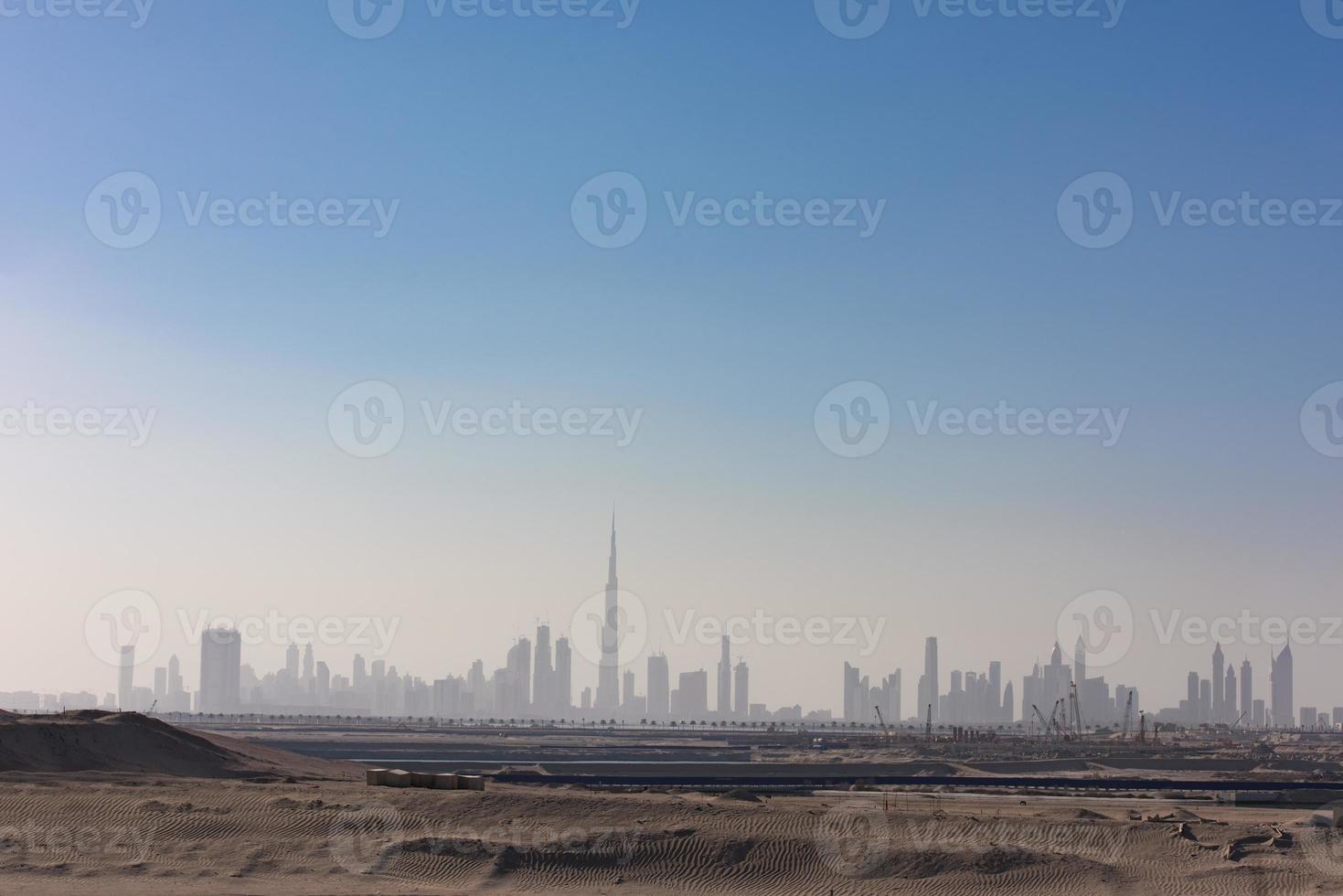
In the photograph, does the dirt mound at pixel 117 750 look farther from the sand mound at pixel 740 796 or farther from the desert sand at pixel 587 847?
the sand mound at pixel 740 796

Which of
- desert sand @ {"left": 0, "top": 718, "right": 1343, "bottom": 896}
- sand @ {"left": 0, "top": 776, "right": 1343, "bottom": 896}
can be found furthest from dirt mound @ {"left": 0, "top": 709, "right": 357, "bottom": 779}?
sand @ {"left": 0, "top": 776, "right": 1343, "bottom": 896}

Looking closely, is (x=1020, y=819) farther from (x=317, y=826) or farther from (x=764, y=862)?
(x=317, y=826)

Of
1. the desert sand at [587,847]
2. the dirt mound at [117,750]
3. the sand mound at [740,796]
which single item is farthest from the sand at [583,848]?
the dirt mound at [117,750]

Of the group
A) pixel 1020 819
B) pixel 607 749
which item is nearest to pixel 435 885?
pixel 1020 819

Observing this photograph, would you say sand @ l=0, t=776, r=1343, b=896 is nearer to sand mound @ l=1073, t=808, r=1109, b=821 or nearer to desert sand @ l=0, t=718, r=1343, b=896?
desert sand @ l=0, t=718, r=1343, b=896

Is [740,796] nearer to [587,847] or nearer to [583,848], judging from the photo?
[587,847]

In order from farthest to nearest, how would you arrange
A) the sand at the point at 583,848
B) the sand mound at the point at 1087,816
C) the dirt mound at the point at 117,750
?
the dirt mound at the point at 117,750 < the sand mound at the point at 1087,816 < the sand at the point at 583,848

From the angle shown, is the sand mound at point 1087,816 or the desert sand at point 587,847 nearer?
the desert sand at point 587,847

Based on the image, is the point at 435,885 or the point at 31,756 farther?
the point at 31,756
